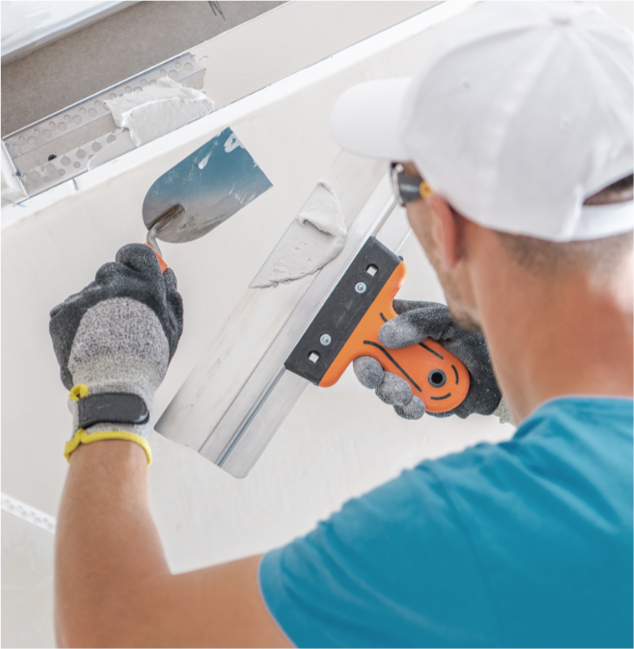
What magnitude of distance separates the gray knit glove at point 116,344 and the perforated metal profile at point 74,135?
0.48 meters

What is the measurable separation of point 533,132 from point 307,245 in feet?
1.90

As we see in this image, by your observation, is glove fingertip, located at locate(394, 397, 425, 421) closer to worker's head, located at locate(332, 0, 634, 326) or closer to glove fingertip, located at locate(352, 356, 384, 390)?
glove fingertip, located at locate(352, 356, 384, 390)

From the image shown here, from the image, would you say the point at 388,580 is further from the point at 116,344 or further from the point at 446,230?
the point at 116,344

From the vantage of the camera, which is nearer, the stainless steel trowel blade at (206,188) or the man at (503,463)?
the man at (503,463)

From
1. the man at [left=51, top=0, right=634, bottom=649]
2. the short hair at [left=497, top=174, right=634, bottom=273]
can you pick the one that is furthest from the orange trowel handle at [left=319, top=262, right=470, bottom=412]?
the short hair at [left=497, top=174, right=634, bottom=273]

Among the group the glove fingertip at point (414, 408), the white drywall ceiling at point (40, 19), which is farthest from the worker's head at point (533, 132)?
the white drywall ceiling at point (40, 19)

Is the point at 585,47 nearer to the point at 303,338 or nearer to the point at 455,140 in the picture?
the point at 455,140

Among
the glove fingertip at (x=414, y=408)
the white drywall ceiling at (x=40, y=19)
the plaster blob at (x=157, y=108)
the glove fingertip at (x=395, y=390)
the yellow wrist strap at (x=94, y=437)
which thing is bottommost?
the glove fingertip at (x=414, y=408)

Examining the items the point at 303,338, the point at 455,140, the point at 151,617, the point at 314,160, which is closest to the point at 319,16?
the point at 314,160

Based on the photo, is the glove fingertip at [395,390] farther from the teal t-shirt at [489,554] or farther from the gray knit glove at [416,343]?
the teal t-shirt at [489,554]

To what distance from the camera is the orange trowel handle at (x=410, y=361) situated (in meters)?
0.94

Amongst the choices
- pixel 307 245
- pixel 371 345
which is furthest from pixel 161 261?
pixel 371 345

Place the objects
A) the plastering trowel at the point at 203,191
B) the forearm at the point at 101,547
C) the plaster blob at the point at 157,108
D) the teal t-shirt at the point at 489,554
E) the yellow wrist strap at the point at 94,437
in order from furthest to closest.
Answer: the plaster blob at the point at 157,108
the plastering trowel at the point at 203,191
the yellow wrist strap at the point at 94,437
the forearm at the point at 101,547
the teal t-shirt at the point at 489,554

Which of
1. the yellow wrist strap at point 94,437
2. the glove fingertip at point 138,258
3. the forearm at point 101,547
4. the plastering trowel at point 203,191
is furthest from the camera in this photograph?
the plastering trowel at point 203,191
